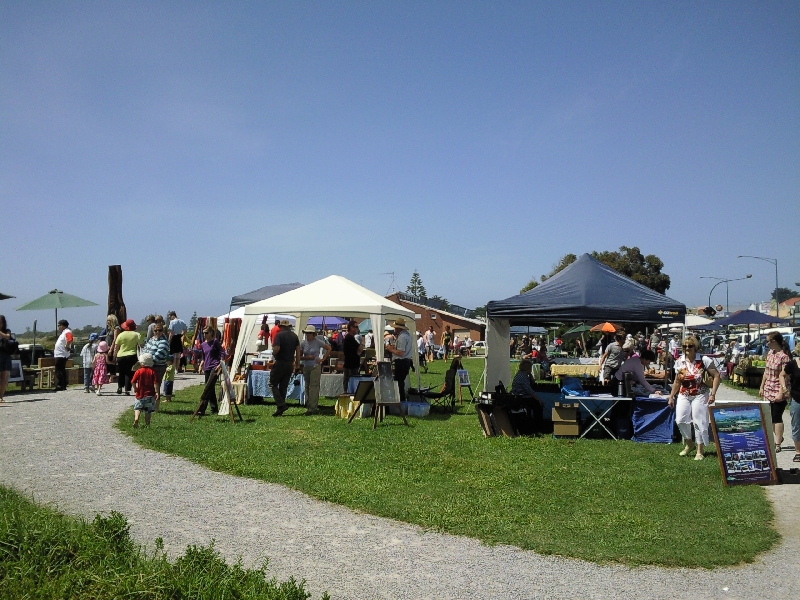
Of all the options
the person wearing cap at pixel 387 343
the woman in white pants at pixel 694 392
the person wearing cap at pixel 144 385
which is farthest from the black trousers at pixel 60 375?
the woman in white pants at pixel 694 392

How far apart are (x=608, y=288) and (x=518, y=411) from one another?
10.1ft

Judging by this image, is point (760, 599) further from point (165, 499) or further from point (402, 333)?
point (402, 333)

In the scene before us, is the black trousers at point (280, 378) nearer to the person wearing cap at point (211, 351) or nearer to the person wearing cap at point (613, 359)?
the person wearing cap at point (211, 351)

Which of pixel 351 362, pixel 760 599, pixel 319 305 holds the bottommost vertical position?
pixel 760 599

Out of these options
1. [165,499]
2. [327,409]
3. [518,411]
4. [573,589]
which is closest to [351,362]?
[327,409]

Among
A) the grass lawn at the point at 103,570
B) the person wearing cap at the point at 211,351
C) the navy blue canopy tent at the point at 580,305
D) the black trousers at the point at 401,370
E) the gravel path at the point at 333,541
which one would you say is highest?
the navy blue canopy tent at the point at 580,305

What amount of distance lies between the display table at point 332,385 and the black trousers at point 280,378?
2.65m

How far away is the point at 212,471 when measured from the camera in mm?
8664

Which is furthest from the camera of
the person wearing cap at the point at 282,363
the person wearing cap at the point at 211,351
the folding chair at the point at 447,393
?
the folding chair at the point at 447,393

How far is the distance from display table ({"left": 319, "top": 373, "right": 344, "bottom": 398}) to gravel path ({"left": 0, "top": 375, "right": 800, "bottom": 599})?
7.53 metres

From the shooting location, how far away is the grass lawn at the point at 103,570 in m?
4.19

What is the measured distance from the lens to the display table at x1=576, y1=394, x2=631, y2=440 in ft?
38.1

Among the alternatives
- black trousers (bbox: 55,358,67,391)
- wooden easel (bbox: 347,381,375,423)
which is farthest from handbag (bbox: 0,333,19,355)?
wooden easel (bbox: 347,381,375,423)

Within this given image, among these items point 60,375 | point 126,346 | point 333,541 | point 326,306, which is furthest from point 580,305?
point 60,375
